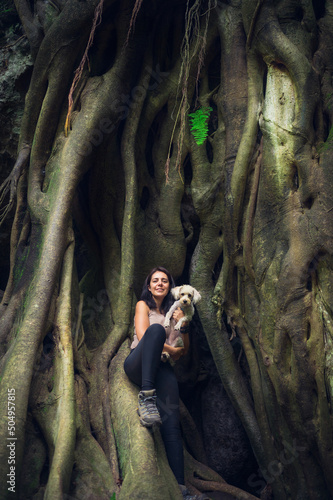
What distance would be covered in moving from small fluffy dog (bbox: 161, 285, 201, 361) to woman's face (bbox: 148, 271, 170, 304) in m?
0.13

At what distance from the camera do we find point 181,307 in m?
3.26

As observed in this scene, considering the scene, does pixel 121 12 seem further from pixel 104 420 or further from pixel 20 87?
pixel 104 420

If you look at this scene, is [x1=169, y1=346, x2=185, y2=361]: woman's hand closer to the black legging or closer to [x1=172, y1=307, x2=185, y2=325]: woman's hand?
the black legging

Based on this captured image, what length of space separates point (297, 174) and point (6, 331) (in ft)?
8.09

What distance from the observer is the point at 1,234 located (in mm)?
4875

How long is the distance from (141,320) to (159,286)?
0.32m

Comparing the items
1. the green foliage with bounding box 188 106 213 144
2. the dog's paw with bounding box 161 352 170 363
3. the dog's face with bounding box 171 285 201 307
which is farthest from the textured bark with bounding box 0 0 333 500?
the dog's face with bounding box 171 285 201 307

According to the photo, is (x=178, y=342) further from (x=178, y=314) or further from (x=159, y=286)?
(x=159, y=286)

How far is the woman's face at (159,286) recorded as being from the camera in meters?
3.48

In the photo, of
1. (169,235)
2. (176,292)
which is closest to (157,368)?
(176,292)

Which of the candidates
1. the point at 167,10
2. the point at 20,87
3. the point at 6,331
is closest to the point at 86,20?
the point at 167,10

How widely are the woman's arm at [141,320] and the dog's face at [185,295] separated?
9.2 inches

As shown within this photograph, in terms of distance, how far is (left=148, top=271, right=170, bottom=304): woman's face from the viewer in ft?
11.4

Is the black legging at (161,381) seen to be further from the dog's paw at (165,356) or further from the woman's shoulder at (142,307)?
the woman's shoulder at (142,307)
